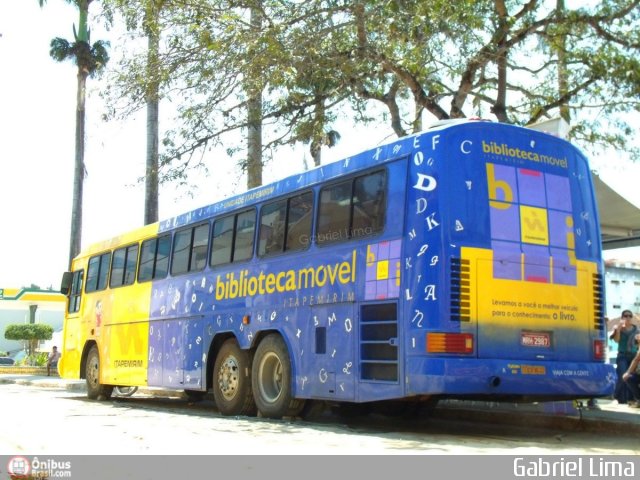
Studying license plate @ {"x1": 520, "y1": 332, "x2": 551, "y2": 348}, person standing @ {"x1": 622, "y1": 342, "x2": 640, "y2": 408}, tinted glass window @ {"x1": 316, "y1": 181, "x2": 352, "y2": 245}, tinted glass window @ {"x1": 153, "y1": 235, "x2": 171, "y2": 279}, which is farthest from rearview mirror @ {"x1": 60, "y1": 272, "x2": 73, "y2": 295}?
license plate @ {"x1": 520, "y1": 332, "x2": 551, "y2": 348}

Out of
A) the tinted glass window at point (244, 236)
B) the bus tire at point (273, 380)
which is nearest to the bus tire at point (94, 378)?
the tinted glass window at point (244, 236)

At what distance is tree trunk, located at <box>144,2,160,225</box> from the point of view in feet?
47.0

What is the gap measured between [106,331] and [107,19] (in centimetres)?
641

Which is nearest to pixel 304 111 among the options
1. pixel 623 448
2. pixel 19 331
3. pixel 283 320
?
pixel 283 320

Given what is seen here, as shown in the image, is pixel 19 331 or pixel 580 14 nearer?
pixel 580 14

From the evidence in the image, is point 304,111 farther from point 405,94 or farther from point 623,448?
point 623,448

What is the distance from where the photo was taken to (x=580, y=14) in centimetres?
1465

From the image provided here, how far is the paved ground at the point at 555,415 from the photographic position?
954 cm

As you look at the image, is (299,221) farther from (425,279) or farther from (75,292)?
(75,292)

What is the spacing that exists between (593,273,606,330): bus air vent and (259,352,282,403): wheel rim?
4.28 meters

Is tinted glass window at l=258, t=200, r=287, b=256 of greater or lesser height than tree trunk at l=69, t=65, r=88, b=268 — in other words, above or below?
below

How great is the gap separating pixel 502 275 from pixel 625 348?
532 centimetres

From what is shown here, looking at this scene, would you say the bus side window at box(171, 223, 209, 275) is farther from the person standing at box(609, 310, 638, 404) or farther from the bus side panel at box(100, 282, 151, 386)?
the person standing at box(609, 310, 638, 404)

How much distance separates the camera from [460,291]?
8.10 metres
